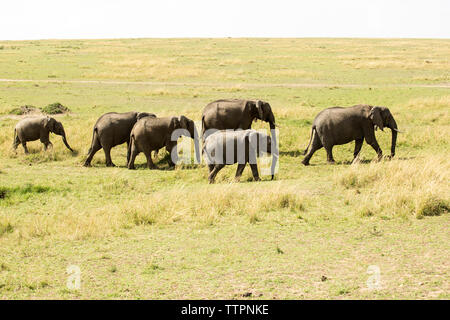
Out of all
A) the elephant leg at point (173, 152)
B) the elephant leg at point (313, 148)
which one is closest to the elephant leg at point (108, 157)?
the elephant leg at point (173, 152)

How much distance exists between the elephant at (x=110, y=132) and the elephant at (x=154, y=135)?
24.6 inches

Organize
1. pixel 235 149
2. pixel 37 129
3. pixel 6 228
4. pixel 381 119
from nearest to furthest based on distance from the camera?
1. pixel 6 228
2. pixel 235 149
3. pixel 381 119
4. pixel 37 129

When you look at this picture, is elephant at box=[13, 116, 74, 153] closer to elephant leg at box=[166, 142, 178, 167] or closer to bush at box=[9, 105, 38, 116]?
elephant leg at box=[166, 142, 178, 167]

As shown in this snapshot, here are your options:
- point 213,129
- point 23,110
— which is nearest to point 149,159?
point 213,129

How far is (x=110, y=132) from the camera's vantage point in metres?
16.3

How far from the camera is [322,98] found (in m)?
30.5

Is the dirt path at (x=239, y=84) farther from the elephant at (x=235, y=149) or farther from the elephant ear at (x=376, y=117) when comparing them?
the elephant at (x=235, y=149)

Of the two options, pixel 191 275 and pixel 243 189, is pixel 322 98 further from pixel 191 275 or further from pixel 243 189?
pixel 191 275

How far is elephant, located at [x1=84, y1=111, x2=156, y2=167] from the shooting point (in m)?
16.3

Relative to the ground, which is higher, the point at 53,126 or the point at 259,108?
the point at 259,108

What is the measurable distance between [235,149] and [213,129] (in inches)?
138

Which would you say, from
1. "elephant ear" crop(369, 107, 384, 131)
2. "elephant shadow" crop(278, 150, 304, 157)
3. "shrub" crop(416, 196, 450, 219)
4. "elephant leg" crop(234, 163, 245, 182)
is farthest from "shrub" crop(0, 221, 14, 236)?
"elephant ear" crop(369, 107, 384, 131)

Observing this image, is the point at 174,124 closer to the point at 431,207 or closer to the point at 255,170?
the point at 255,170

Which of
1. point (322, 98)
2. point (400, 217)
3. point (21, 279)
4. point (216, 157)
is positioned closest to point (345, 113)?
point (216, 157)
